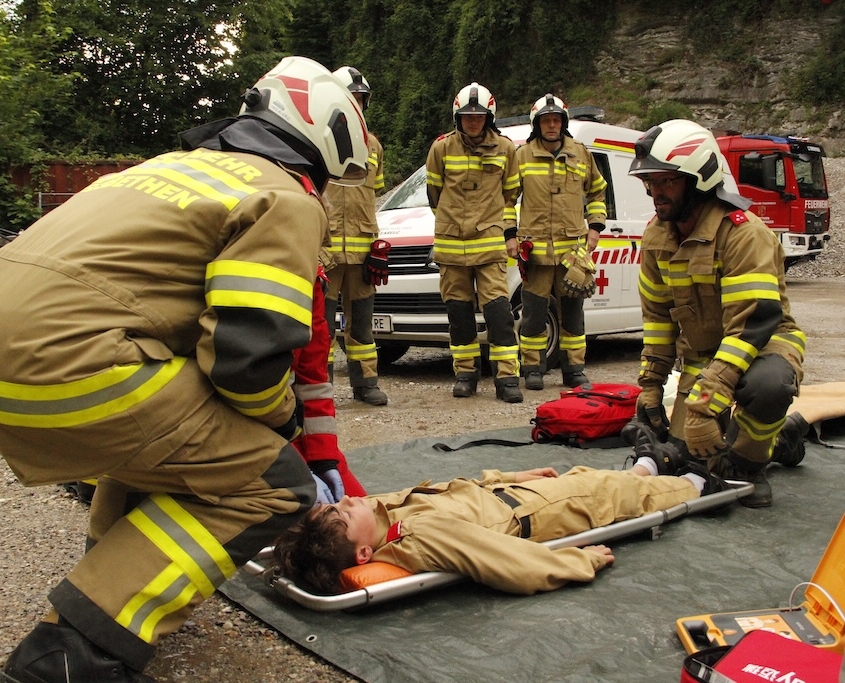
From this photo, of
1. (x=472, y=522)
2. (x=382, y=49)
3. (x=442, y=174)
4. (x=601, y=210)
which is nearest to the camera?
(x=472, y=522)

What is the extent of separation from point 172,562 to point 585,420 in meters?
3.51

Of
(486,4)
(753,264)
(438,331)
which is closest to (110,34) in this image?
(486,4)

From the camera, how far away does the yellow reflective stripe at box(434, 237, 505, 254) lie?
7043 mm

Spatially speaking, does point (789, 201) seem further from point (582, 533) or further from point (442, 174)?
point (582, 533)

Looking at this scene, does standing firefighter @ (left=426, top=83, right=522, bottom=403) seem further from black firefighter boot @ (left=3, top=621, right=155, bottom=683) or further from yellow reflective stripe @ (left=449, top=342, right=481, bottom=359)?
black firefighter boot @ (left=3, top=621, right=155, bottom=683)

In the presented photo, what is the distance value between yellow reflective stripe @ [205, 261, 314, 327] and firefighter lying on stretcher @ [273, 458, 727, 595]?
107 centimetres

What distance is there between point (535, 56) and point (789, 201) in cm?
1590

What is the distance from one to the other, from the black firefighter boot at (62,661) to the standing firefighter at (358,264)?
176 inches

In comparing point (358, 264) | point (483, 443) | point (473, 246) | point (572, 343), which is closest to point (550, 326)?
point (572, 343)

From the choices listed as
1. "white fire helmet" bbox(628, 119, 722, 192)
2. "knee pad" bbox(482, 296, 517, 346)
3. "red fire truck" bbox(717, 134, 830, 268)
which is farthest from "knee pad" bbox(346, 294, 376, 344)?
"red fire truck" bbox(717, 134, 830, 268)

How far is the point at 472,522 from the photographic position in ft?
11.3

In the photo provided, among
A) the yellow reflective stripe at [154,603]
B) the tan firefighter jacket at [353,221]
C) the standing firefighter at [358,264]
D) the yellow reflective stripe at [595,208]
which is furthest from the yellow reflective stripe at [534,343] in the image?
the yellow reflective stripe at [154,603]

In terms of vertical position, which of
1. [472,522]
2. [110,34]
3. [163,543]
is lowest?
[472,522]

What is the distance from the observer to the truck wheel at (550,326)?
318 inches
